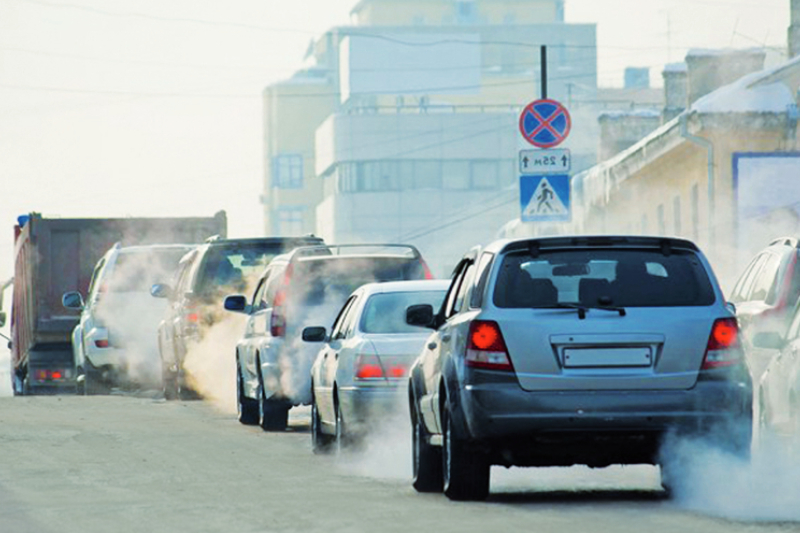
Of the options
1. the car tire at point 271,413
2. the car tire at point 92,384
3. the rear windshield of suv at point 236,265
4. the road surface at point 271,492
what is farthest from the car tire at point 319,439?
the car tire at point 92,384

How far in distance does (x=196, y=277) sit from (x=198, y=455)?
954 cm

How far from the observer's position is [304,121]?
188 metres

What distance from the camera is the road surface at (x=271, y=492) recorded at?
1252 centimetres

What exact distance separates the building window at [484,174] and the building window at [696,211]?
105 meters

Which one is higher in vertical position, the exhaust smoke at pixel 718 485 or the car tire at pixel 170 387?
the exhaust smoke at pixel 718 485

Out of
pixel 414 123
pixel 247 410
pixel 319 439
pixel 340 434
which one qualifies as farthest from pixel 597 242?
pixel 414 123

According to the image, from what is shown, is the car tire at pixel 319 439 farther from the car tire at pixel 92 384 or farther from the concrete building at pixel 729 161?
the concrete building at pixel 729 161

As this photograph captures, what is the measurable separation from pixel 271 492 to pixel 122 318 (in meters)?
18.4

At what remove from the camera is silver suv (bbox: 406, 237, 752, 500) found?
1325cm

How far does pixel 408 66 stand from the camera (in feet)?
545

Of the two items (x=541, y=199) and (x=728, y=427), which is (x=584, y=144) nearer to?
(x=541, y=199)

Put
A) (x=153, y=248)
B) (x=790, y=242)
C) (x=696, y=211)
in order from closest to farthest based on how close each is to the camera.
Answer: (x=790, y=242), (x=153, y=248), (x=696, y=211)

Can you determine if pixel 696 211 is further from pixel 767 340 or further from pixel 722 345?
pixel 722 345

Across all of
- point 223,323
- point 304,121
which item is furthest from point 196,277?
point 304,121
